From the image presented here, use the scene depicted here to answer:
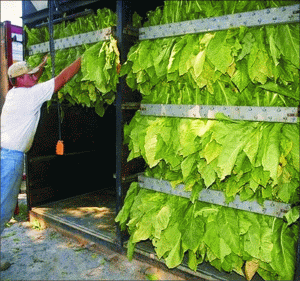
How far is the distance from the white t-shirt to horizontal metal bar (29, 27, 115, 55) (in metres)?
0.70

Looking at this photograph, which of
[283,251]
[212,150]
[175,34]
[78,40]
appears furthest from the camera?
[78,40]

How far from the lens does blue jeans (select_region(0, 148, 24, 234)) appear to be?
12.4 ft

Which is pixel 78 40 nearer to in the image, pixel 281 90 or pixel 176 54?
pixel 176 54

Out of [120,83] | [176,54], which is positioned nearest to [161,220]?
[120,83]

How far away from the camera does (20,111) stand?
3822mm

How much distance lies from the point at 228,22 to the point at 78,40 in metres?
2.07

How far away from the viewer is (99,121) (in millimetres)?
6738

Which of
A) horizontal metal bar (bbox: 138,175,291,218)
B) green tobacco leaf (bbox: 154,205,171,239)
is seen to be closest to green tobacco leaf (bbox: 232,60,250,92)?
horizontal metal bar (bbox: 138,175,291,218)

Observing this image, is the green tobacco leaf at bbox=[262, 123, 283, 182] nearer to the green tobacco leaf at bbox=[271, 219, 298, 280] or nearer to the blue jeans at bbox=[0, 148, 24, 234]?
the green tobacco leaf at bbox=[271, 219, 298, 280]

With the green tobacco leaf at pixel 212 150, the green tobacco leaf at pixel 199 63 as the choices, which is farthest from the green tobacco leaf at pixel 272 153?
the green tobacco leaf at pixel 199 63

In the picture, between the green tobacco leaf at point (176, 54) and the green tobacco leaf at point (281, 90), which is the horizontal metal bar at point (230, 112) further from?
the green tobacco leaf at point (176, 54)

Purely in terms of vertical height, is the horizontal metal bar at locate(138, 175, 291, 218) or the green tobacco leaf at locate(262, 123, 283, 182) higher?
the green tobacco leaf at locate(262, 123, 283, 182)

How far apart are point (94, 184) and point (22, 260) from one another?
277cm

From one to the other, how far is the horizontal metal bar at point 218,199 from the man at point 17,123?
62.0 inches
